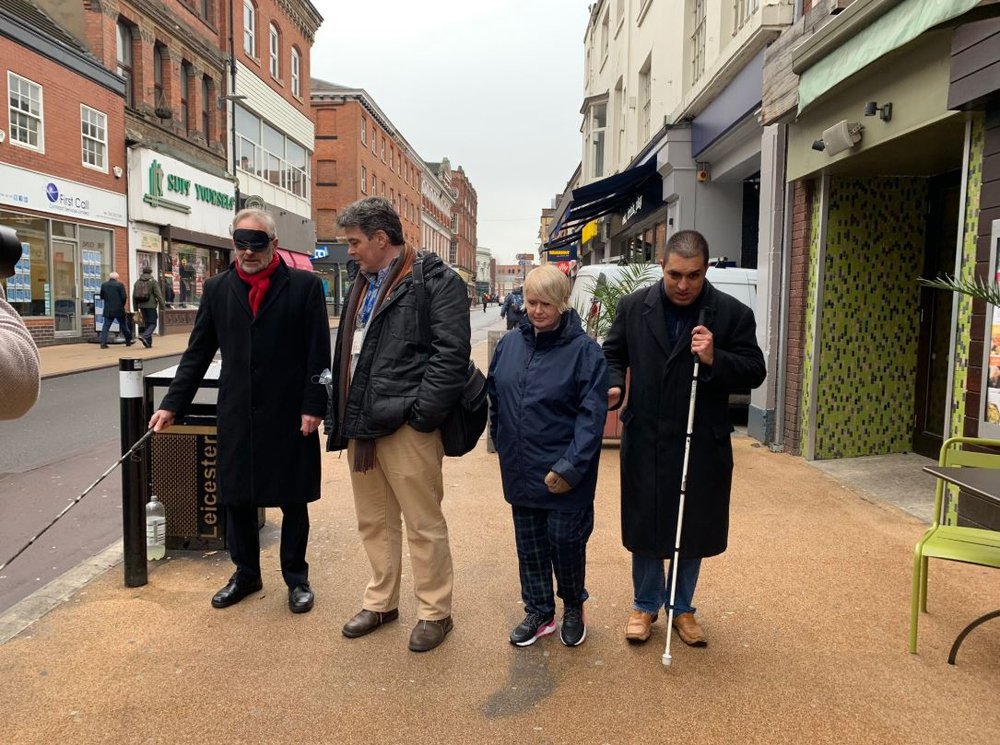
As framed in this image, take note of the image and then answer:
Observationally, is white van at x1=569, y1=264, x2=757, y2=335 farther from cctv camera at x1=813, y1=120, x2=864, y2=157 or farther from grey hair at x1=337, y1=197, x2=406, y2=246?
grey hair at x1=337, y1=197, x2=406, y2=246

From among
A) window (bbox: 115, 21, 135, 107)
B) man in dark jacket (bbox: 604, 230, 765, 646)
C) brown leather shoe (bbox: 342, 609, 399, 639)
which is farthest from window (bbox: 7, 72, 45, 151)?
man in dark jacket (bbox: 604, 230, 765, 646)

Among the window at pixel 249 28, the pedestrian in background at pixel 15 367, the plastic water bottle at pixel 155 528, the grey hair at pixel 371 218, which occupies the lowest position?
the plastic water bottle at pixel 155 528

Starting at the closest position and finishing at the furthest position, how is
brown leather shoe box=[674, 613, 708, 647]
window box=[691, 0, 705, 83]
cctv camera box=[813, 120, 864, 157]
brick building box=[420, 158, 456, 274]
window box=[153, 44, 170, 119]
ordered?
brown leather shoe box=[674, 613, 708, 647]
cctv camera box=[813, 120, 864, 157]
window box=[691, 0, 705, 83]
window box=[153, 44, 170, 119]
brick building box=[420, 158, 456, 274]

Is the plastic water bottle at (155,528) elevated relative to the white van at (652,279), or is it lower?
lower

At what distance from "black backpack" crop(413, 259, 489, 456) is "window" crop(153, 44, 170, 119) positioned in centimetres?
2349

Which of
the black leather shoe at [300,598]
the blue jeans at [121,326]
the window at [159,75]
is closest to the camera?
the black leather shoe at [300,598]

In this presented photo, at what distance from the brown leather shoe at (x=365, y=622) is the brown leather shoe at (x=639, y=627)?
112cm

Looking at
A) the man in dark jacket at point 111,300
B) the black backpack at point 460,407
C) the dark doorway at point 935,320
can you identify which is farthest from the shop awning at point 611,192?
the man in dark jacket at point 111,300

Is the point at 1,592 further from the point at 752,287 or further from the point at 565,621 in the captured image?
the point at 752,287

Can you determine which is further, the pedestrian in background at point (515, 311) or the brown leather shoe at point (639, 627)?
the pedestrian in background at point (515, 311)

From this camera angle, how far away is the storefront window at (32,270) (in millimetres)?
17016

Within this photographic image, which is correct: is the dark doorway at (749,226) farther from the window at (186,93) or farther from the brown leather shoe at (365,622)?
the window at (186,93)

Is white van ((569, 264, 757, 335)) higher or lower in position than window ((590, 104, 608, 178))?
lower

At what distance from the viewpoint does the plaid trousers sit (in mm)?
3334
